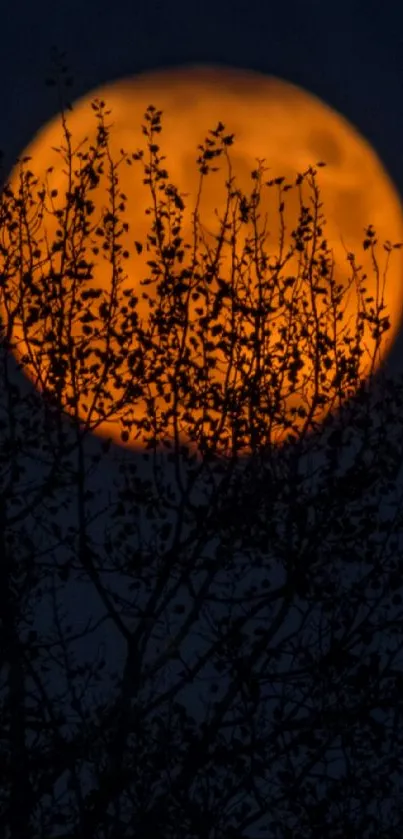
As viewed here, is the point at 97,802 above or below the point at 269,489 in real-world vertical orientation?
below

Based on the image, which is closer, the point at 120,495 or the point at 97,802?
the point at 97,802

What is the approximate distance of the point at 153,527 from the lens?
10656 mm

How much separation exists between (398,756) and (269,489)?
2.46 m

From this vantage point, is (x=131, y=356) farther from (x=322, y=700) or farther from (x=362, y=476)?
(x=322, y=700)

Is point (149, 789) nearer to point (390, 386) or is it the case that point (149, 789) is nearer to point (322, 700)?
point (322, 700)

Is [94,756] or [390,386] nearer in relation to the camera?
[94,756]

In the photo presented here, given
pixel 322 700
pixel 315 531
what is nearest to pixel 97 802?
pixel 322 700

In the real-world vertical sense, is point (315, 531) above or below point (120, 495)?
below

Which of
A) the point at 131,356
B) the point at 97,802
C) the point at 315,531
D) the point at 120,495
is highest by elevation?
the point at 131,356

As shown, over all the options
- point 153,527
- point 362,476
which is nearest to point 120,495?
point 153,527

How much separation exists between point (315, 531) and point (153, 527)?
4.42ft

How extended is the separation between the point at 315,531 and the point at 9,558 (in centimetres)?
255

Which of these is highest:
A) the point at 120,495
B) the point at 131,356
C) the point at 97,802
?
the point at 131,356

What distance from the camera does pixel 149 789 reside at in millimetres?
10641
